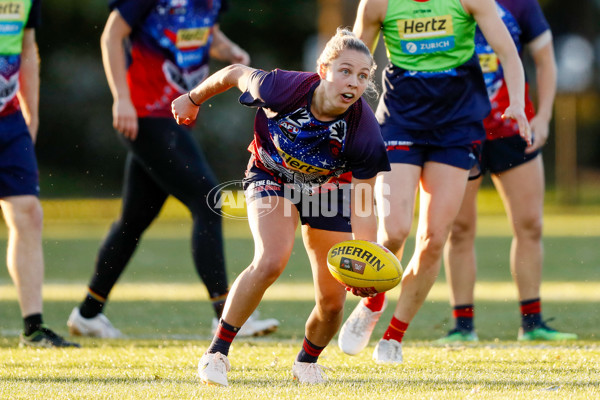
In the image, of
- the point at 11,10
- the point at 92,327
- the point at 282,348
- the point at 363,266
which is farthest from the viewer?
the point at 92,327

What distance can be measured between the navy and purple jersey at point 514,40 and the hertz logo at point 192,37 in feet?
5.95

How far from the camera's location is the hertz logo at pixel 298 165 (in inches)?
190

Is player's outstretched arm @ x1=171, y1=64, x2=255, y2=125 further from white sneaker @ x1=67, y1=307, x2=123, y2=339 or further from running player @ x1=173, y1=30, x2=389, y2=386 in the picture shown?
white sneaker @ x1=67, y1=307, x2=123, y2=339

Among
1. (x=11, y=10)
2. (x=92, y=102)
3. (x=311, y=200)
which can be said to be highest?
(x=11, y=10)

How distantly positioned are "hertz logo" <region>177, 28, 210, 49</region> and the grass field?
1.93 meters

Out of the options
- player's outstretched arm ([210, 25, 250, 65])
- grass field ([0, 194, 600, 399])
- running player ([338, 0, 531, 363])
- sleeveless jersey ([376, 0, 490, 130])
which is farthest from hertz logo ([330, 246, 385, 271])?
player's outstretched arm ([210, 25, 250, 65])

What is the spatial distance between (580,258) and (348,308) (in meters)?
4.71

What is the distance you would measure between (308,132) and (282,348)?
5.55 ft

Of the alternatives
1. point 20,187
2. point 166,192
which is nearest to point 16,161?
point 20,187

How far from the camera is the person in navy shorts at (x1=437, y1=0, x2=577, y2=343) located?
6410mm

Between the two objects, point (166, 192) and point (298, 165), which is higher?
point (298, 165)

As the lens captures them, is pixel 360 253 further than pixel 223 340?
No

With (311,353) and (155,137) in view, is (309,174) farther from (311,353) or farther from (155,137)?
(155,137)

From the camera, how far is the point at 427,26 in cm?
554
